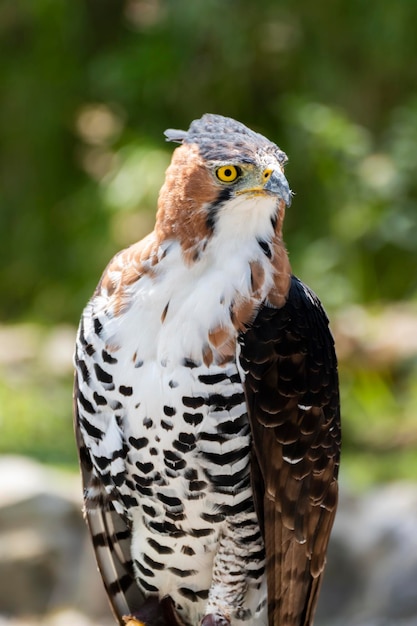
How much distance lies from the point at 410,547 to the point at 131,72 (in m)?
4.86

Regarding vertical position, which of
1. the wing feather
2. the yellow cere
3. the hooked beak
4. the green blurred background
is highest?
the green blurred background

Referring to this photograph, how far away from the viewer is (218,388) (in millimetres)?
2672

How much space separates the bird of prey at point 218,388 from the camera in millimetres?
2637

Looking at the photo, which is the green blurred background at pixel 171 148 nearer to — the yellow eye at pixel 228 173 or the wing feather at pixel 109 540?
the wing feather at pixel 109 540

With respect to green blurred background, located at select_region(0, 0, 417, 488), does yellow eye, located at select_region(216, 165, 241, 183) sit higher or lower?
lower

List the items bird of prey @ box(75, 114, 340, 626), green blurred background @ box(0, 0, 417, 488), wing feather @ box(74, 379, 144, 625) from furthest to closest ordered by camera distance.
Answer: green blurred background @ box(0, 0, 417, 488), wing feather @ box(74, 379, 144, 625), bird of prey @ box(75, 114, 340, 626)

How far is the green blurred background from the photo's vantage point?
7.45m

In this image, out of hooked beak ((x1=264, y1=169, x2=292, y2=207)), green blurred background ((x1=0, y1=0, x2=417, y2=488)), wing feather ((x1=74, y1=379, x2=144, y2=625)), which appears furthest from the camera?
green blurred background ((x1=0, y1=0, x2=417, y2=488))

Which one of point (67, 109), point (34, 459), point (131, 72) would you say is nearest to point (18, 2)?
point (67, 109)

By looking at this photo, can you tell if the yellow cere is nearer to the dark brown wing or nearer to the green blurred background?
the dark brown wing

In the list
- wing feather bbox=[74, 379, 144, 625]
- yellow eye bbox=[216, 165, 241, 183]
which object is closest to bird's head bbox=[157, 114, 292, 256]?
yellow eye bbox=[216, 165, 241, 183]

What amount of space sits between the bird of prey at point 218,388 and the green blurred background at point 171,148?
345 centimetres

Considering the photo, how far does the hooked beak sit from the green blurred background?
159 inches

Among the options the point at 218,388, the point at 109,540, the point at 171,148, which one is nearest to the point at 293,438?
the point at 218,388
